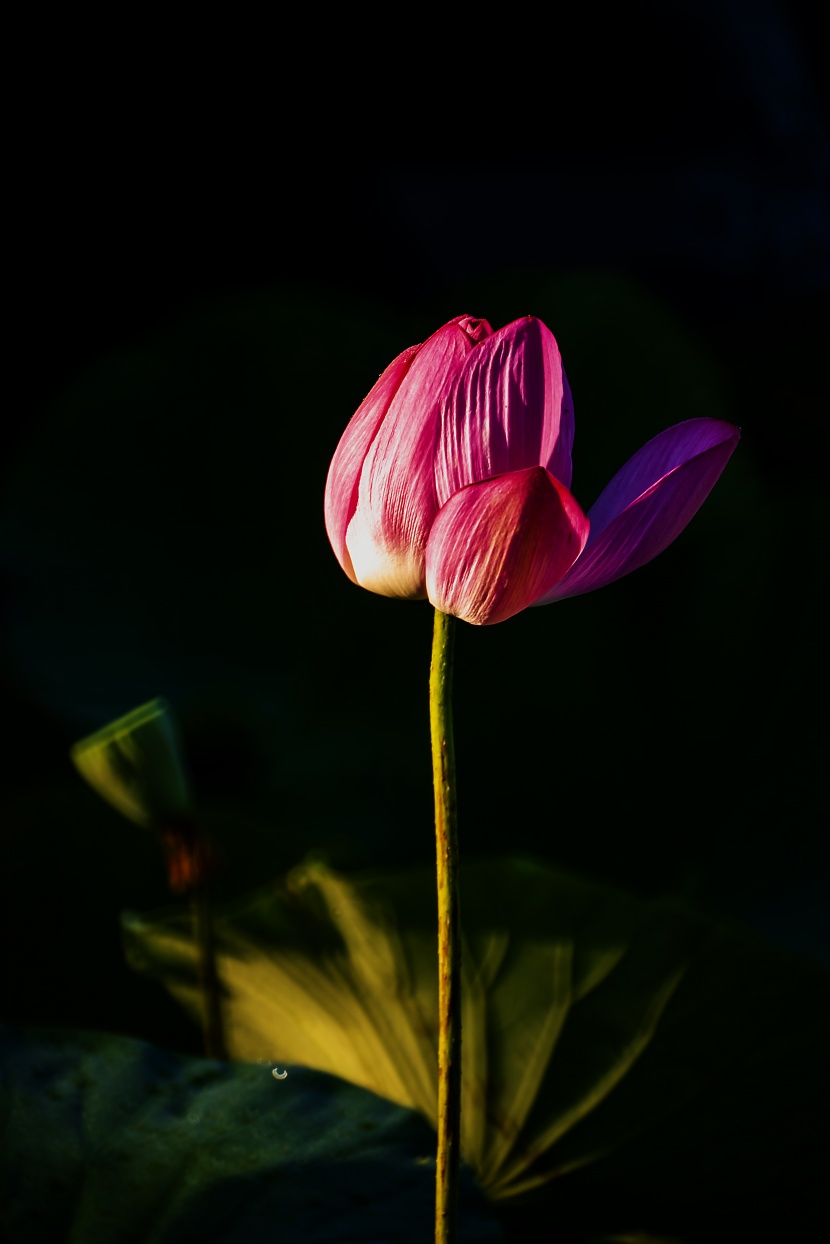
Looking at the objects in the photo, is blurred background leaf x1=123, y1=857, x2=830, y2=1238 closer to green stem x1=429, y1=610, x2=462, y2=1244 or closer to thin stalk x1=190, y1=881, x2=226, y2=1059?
thin stalk x1=190, y1=881, x2=226, y2=1059

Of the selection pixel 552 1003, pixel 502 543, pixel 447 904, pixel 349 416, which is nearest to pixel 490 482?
pixel 502 543

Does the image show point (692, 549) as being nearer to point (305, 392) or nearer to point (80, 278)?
point (305, 392)

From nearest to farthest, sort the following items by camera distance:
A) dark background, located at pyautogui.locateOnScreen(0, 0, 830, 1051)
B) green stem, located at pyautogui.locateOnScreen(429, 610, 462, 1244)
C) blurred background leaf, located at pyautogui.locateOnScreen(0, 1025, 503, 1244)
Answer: green stem, located at pyautogui.locateOnScreen(429, 610, 462, 1244)
blurred background leaf, located at pyautogui.locateOnScreen(0, 1025, 503, 1244)
dark background, located at pyautogui.locateOnScreen(0, 0, 830, 1051)

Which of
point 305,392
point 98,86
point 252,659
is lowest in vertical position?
point 252,659

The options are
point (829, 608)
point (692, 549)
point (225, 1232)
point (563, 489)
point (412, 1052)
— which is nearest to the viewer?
point (563, 489)

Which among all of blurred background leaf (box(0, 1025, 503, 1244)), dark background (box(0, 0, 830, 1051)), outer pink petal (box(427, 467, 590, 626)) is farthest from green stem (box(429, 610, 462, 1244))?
dark background (box(0, 0, 830, 1051))

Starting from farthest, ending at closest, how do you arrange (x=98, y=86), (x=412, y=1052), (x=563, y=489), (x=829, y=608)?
(x=98, y=86), (x=829, y=608), (x=412, y=1052), (x=563, y=489)

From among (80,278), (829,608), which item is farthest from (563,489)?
(80,278)
